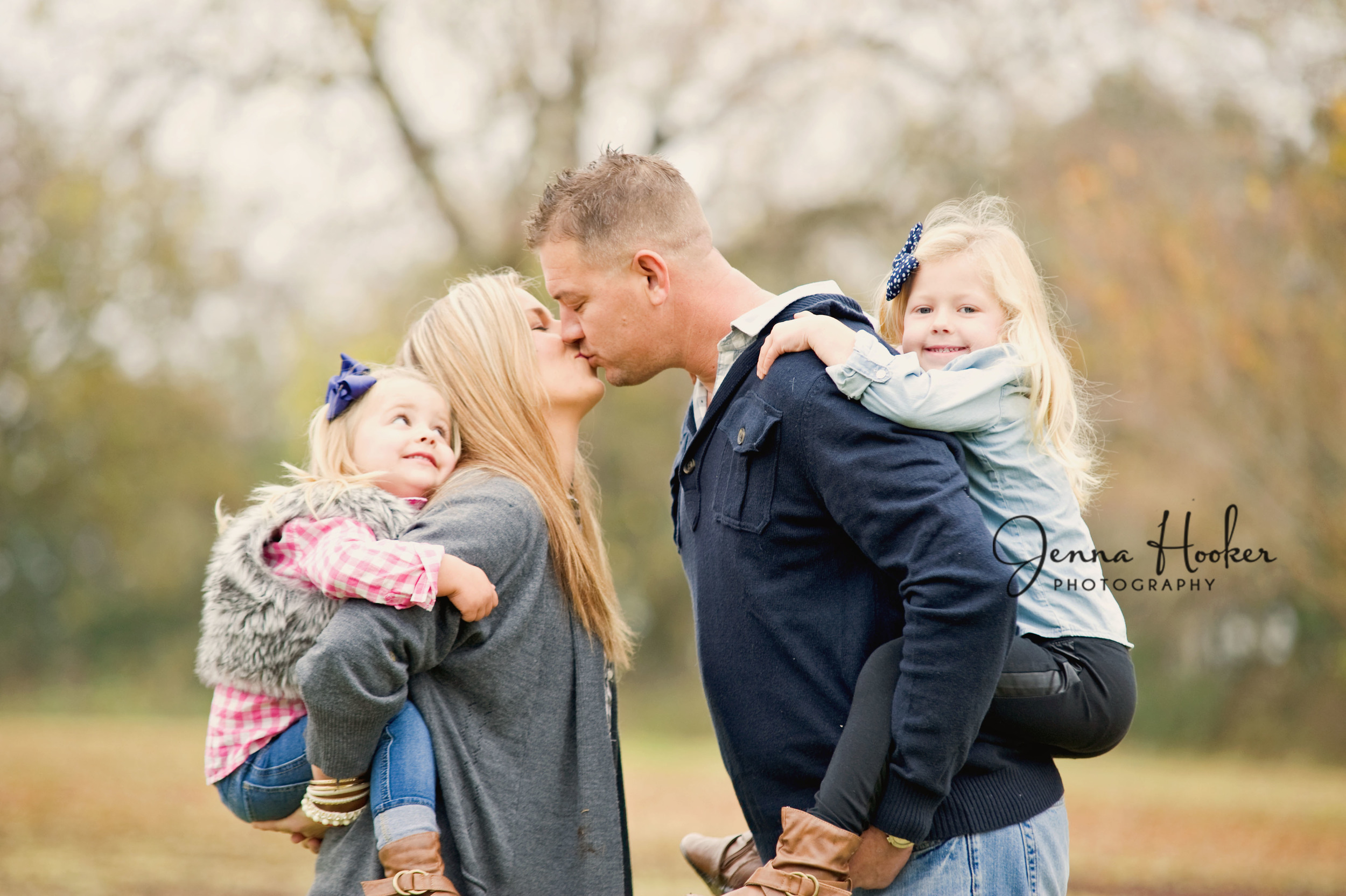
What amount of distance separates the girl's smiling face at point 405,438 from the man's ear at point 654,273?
0.55 m

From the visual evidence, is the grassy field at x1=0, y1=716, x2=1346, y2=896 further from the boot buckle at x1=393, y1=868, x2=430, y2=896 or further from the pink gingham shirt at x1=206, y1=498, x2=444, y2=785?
the boot buckle at x1=393, y1=868, x2=430, y2=896

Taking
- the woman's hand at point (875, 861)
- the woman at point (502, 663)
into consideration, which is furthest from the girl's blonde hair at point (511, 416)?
the woman's hand at point (875, 861)

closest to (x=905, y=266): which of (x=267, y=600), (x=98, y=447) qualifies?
(x=267, y=600)

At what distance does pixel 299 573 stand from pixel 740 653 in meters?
0.93

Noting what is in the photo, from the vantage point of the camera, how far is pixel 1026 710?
7.28 ft

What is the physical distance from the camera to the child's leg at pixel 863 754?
207 cm

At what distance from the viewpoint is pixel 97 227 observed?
14.8m

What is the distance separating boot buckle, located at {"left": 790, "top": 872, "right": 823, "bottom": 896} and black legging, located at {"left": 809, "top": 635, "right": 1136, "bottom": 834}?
0.32 ft

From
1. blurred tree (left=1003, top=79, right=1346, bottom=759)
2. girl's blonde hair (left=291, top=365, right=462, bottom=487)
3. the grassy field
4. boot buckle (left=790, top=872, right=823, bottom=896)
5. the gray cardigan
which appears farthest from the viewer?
blurred tree (left=1003, top=79, right=1346, bottom=759)

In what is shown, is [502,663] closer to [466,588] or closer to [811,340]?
[466,588]

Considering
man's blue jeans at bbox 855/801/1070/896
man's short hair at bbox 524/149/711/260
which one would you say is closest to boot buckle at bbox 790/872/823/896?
man's blue jeans at bbox 855/801/1070/896

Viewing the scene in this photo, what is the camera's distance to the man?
204 cm

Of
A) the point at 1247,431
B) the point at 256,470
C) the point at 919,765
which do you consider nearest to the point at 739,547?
the point at 919,765

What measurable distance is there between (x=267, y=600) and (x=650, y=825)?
8049mm
